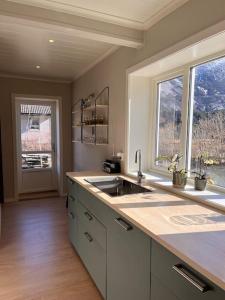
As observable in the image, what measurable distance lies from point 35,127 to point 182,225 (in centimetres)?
414

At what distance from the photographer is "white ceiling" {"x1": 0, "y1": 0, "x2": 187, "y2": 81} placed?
1.83 m

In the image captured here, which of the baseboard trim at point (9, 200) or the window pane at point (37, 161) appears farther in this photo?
the window pane at point (37, 161)

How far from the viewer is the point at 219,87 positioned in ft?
6.10

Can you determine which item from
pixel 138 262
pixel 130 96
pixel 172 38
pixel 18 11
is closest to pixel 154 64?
pixel 172 38

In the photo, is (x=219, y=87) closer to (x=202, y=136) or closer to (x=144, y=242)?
(x=202, y=136)

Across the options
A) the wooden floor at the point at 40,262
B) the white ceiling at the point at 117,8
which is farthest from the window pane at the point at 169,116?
the wooden floor at the point at 40,262

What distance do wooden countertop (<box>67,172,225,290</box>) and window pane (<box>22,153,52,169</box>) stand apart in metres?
3.27

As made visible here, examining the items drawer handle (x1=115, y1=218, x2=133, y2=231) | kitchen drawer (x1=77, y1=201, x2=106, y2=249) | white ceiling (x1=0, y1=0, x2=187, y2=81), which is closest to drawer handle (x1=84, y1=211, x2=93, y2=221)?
kitchen drawer (x1=77, y1=201, x2=106, y2=249)

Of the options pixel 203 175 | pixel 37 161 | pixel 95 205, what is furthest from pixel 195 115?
pixel 37 161

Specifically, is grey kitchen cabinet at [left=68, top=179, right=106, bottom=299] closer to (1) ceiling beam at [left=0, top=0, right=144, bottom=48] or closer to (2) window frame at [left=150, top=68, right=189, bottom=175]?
(2) window frame at [left=150, top=68, right=189, bottom=175]

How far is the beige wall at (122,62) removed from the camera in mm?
1616

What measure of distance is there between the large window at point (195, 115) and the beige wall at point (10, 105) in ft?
8.45

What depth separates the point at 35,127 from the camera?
4.77m

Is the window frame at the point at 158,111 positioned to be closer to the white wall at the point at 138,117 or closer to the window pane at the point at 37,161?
the white wall at the point at 138,117
